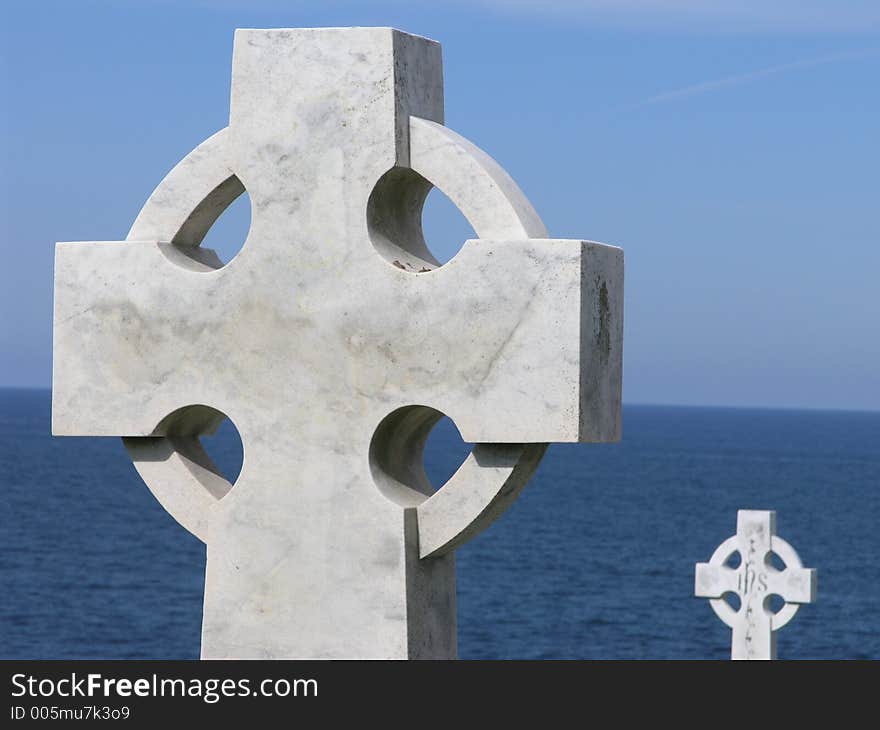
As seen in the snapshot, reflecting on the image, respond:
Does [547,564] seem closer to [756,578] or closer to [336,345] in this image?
[756,578]

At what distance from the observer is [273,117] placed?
8242mm

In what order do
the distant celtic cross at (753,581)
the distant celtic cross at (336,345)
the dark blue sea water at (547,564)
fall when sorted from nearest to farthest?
the distant celtic cross at (336,345) < the distant celtic cross at (753,581) < the dark blue sea water at (547,564)

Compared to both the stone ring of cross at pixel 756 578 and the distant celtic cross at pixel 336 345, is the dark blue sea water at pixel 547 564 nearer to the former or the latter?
the stone ring of cross at pixel 756 578

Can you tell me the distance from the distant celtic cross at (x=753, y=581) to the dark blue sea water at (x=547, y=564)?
39.3 m

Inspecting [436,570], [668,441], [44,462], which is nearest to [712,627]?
[436,570]

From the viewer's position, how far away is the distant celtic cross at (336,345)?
7.77 m

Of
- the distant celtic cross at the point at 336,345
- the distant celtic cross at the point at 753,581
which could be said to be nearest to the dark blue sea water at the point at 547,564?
the distant celtic cross at the point at 753,581

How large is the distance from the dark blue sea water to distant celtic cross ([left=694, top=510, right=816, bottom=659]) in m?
39.3

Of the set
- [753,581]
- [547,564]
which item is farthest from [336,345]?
[547,564]

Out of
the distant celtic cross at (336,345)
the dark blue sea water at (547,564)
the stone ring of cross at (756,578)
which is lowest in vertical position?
the distant celtic cross at (336,345)

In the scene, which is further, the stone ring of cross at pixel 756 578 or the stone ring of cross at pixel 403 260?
the stone ring of cross at pixel 756 578

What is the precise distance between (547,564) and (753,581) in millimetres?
63010

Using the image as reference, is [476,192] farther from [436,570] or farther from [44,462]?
[44,462]

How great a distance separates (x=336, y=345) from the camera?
8.08 metres
